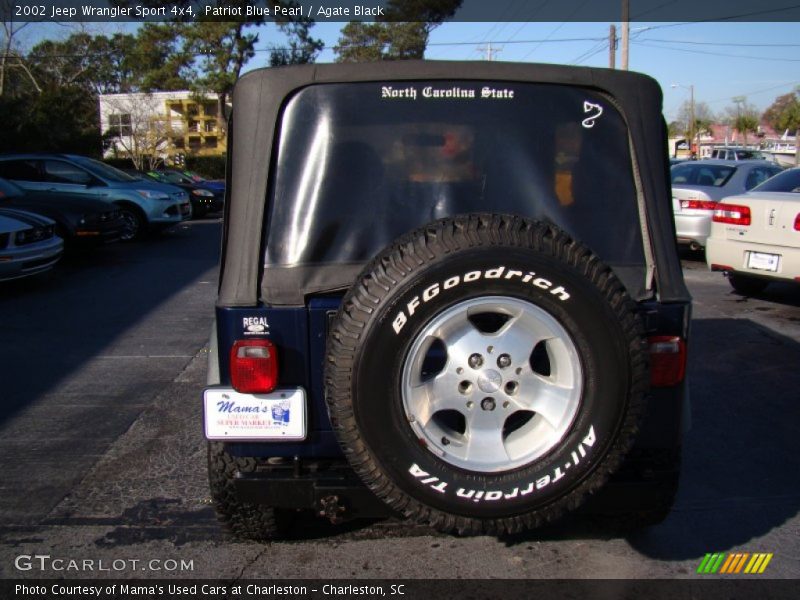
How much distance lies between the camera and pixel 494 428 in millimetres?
2660

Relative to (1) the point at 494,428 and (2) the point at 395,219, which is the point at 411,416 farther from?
(2) the point at 395,219

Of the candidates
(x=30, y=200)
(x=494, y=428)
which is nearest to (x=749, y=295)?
(x=494, y=428)

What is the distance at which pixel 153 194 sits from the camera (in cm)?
1566

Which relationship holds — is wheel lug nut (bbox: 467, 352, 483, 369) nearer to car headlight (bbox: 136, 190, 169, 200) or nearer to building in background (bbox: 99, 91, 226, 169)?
car headlight (bbox: 136, 190, 169, 200)

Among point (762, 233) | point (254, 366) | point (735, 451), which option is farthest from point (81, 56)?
point (254, 366)

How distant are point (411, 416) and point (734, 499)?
7.51ft

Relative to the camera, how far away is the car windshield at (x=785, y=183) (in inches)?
326

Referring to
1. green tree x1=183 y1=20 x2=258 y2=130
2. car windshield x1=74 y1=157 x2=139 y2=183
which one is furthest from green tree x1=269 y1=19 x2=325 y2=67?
car windshield x1=74 y1=157 x2=139 y2=183

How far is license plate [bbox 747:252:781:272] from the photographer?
7.76m

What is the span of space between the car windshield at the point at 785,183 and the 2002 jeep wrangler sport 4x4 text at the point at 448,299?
20.3 ft

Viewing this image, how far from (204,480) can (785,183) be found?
23.5 feet

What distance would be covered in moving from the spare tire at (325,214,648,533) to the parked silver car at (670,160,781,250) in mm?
8801

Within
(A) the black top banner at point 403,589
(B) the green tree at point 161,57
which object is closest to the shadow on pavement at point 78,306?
(A) the black top banner at point 403,589

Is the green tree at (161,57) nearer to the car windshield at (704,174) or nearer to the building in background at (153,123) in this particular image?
the building in background at (153,123)
